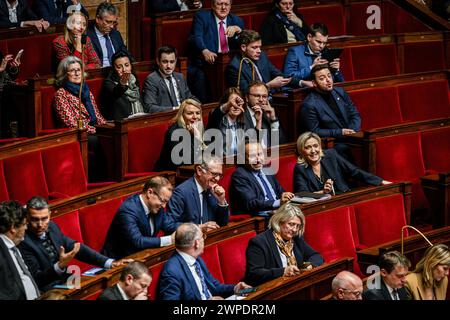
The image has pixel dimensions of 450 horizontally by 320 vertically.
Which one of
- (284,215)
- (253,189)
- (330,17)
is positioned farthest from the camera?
(330,17)

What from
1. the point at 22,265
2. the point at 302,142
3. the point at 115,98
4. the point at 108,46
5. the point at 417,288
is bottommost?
the point at 417,288

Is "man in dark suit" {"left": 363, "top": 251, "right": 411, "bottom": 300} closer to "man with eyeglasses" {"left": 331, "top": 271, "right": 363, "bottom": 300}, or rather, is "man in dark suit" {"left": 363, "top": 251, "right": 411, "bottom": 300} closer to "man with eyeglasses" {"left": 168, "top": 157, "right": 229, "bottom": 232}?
"man with eyeglasses" {"left": 331, "top": 271, "right": 363, "bottom": 300}

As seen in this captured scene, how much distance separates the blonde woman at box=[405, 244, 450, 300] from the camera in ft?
6.16

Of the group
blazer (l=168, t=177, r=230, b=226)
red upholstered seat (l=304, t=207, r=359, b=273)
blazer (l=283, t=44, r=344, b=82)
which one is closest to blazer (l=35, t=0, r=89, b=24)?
blazer (l=283, t=44, r=344, b=82)

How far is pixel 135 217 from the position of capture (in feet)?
6.24

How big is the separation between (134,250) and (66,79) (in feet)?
2.00

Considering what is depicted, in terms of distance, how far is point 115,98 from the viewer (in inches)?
96.5

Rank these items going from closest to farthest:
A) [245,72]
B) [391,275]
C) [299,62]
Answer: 1. [391,275]
2. [245,72]
3. [299,62]

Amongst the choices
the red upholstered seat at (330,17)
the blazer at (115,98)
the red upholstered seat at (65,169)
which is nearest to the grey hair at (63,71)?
the blazer at (115,98)

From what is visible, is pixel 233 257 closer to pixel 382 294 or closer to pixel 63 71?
pixel 382 294

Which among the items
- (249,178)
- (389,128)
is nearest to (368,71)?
(389,128)

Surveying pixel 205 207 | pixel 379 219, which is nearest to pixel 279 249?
pixel 205 207

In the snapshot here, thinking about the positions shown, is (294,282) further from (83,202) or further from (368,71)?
(368,71)

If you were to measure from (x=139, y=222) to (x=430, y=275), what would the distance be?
20.2 inches
